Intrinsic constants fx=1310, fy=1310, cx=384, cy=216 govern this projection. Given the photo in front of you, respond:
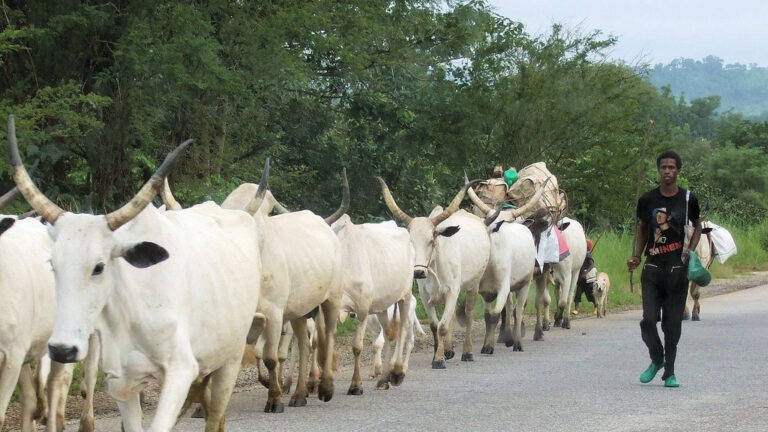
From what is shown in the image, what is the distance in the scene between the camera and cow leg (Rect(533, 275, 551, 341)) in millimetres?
16766

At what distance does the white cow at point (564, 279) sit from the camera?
1789 centimetres

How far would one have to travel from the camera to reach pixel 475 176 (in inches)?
938

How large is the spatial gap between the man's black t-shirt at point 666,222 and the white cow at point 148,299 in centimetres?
465

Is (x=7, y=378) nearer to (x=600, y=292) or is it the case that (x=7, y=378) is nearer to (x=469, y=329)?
(x=469, y=329)

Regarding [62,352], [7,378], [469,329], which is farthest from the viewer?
[469,329]

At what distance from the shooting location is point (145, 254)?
6195 millimetres

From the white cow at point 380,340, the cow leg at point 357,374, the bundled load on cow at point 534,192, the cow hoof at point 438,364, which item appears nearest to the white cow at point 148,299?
the cow leg at point 357,374

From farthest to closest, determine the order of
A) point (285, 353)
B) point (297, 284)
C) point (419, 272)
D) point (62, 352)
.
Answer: point (419, 272) → point (285, 353) → point (297, 284) → point (62, 352)

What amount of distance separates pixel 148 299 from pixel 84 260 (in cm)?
58

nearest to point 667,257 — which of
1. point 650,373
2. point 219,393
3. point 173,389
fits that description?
point 650,373

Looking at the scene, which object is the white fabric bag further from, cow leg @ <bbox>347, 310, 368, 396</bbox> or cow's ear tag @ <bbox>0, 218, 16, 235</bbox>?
cow's ear tag @ <bbox>0, 218, 16, 235</bbox>

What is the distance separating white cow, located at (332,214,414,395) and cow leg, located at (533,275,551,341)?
4079 millimetres

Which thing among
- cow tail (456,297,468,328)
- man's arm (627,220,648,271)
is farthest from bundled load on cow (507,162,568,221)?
man's arm (627,220,648,271)

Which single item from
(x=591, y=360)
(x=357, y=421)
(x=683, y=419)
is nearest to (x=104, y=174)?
(x=591, y=360)
